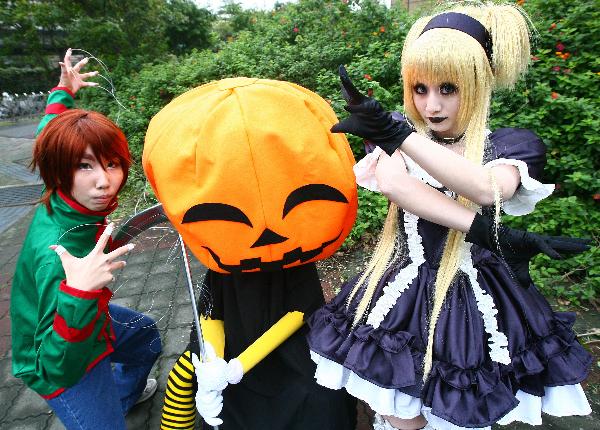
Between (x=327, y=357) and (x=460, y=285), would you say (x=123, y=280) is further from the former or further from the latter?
(x=460, y=285)

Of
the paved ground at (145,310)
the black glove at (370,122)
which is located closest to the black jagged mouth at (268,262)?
the paved ground at (145,310)

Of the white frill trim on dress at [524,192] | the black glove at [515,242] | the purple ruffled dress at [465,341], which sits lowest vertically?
the purple ruffled dress at [465,341]

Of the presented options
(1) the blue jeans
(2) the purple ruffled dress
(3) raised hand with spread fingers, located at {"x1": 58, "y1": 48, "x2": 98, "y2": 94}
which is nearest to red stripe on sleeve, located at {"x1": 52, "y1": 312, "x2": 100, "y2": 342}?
(1) the blue jeans

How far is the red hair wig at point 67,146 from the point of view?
4.94 ft

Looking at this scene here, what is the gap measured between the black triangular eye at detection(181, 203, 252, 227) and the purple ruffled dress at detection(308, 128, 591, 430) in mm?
437

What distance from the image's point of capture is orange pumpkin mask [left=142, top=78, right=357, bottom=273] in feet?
4.14

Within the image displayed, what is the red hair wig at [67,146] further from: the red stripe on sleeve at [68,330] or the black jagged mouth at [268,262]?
the black jagged mouth at [268,262]

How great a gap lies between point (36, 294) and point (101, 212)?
0.43m

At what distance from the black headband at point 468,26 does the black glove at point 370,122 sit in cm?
39

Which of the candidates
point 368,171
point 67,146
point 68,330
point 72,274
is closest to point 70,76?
point 67,146

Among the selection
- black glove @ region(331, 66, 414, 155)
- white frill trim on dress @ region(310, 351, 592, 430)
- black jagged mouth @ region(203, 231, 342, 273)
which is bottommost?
white frill trim on dress @ region(310, 351, 592, 430)

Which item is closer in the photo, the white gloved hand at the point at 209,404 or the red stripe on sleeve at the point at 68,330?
the red stripe on sleeve at the point at 68,330

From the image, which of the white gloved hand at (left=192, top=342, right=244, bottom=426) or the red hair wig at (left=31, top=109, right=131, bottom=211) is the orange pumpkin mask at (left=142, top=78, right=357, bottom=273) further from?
the white gloved hand at (left=192, top=342, right=244, bottom=426)

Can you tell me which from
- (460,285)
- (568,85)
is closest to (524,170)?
(460,285)
